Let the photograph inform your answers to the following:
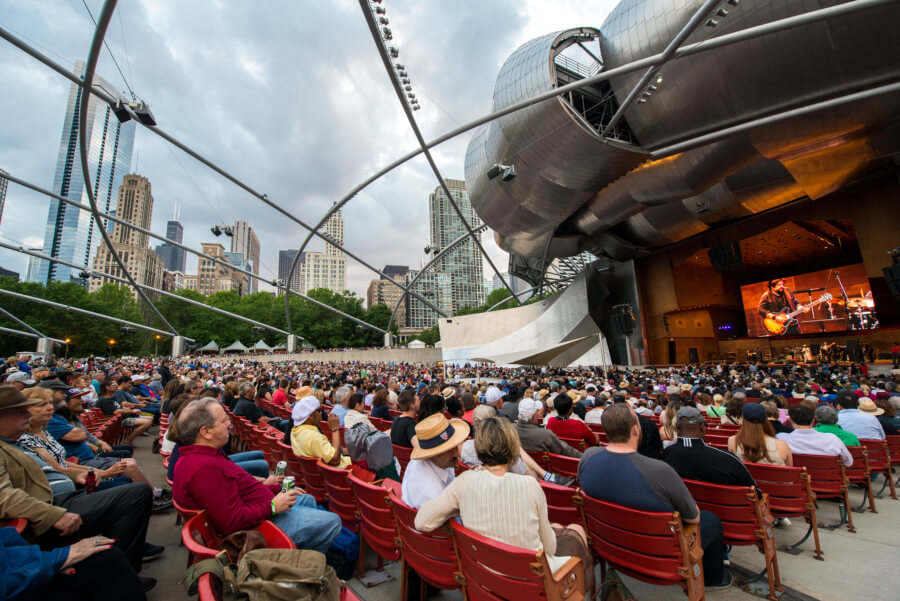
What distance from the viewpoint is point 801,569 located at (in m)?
2.96

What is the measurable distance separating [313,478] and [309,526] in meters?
1.52

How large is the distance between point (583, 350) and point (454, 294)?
75.0m

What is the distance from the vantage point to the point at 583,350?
1198 inches

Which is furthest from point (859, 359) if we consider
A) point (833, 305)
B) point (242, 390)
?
point (242, 390)

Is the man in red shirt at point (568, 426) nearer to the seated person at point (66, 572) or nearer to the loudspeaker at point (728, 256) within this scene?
the seated person at point (66, 572)

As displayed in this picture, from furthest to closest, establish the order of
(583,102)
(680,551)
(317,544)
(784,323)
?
(784,323), (583,102), (317,544), (680,551)

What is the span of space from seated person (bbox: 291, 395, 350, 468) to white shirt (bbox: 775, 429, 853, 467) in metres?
4.71

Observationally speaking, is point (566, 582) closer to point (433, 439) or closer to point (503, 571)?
point (503, 571)

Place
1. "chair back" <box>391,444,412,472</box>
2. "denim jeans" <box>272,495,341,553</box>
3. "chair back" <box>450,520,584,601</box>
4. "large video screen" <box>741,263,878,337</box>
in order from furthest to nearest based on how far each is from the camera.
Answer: "large video screen" <box>741,263,878,337</box> < "chair back" <box>391,444,412,472</box> < "denim jeans" <box>272,495,341,553</box> < "chair back" <box>450,520,584,601</box>

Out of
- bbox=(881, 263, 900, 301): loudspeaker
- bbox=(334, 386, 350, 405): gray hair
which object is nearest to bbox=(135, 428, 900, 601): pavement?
bbox=(334, 386, 350, 405): gray hair

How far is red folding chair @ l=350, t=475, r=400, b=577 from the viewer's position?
2.62 metres

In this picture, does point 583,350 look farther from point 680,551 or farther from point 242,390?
point 680,551

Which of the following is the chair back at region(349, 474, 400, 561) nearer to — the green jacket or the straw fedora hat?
the straw fedora hat

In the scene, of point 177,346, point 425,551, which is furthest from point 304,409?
point 177,346
